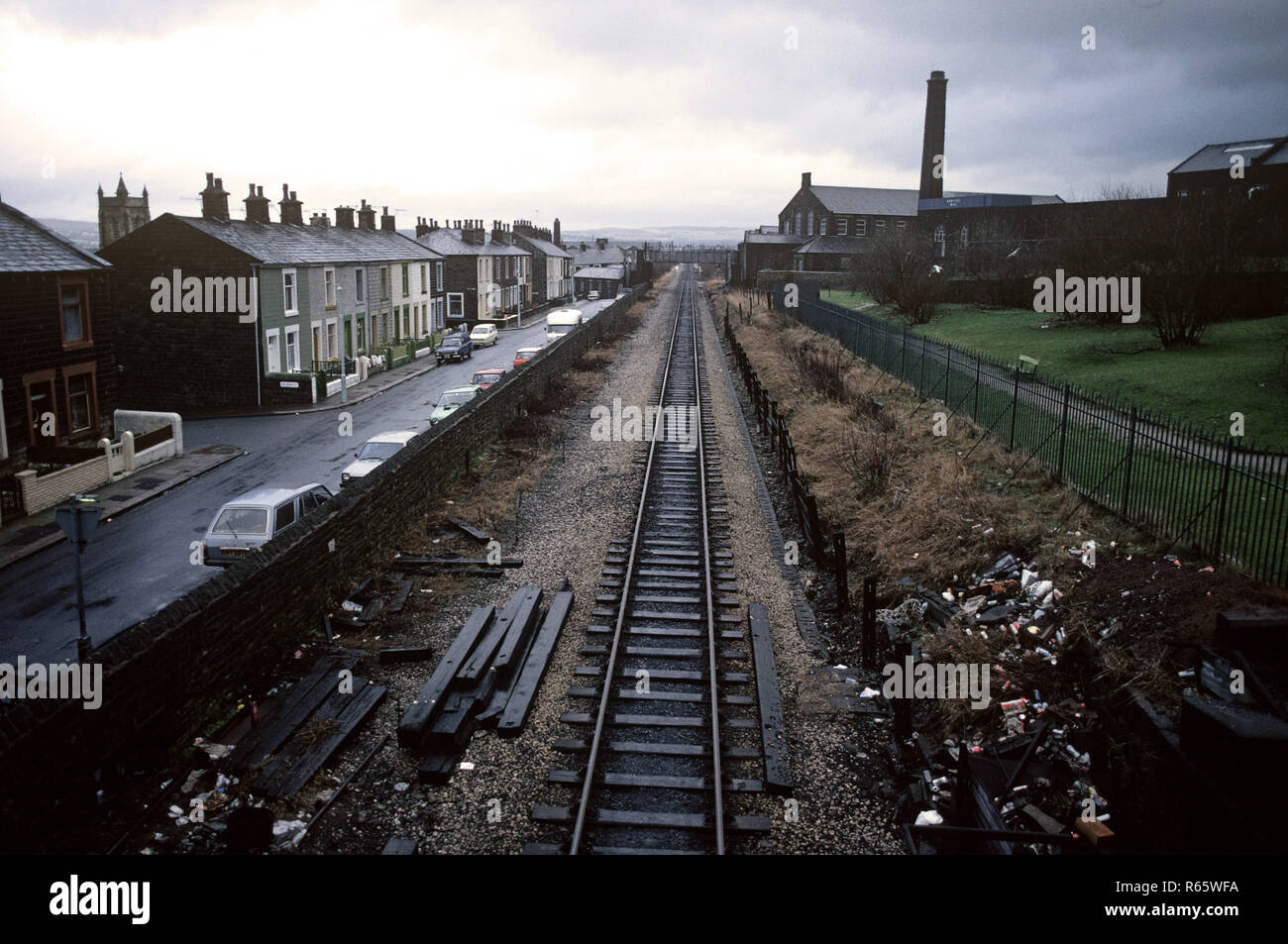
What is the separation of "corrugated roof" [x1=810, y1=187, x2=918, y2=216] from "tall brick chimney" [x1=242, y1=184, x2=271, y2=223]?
69.3 m

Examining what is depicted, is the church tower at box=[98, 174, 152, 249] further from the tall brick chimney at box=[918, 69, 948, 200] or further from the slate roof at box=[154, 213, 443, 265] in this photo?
the tall brick chimney at box=[918, 69, 948, 200]

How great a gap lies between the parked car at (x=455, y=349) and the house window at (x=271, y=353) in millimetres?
11600

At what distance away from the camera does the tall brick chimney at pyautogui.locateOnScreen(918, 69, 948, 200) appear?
7631 centimetres

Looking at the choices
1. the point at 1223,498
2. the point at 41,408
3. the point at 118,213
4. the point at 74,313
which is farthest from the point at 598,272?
the point at 1223,498

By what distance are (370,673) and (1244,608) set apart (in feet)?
31.9

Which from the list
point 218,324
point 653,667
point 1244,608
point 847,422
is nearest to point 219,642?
point 653,667

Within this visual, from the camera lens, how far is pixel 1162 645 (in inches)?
363

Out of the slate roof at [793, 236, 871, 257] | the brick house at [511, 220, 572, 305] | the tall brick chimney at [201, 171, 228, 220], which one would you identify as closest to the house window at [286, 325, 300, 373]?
the tall brick chimney at [201, 171, 228, 220]

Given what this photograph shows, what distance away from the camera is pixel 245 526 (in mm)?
14523

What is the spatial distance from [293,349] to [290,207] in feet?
36.6

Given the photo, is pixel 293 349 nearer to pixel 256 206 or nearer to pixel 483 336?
pixel 256 206

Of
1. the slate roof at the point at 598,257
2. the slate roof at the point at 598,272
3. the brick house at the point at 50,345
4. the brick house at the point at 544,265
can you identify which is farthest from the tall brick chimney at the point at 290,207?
the slate roof at the point at 598,257

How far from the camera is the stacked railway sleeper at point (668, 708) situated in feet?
24.8

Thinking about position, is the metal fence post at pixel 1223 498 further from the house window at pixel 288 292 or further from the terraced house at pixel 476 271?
the terraced house at pixel 476 271
